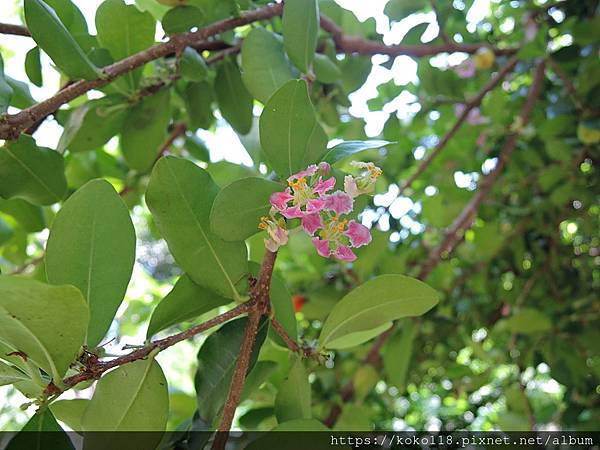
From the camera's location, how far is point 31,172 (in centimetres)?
69

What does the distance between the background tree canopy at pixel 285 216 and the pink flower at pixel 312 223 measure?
0.01m

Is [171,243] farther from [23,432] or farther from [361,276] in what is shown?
[361,276]

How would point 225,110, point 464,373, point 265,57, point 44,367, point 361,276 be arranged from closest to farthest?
point 44,367
point 265,57
point 225,110
point 361,276
point 464,373

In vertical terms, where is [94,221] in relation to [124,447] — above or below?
above

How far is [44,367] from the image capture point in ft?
1.64

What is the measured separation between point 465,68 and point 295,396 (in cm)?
106

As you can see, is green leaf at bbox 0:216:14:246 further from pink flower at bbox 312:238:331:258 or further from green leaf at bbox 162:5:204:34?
pink flower at bbox 312:238:331:258

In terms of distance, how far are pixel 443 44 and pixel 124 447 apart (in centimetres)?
→ 97

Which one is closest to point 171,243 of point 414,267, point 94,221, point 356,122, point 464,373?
point 94,221

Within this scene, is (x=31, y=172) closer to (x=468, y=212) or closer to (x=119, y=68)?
(x=119, y=68)

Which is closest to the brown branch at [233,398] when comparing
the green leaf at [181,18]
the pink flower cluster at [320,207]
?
the pink flower cluster at [320,207]

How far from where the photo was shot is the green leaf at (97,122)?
0.79 meters

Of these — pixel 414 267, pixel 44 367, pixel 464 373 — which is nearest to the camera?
pixel 44 367

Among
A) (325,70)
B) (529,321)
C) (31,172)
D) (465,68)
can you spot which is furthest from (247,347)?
(465,68)
